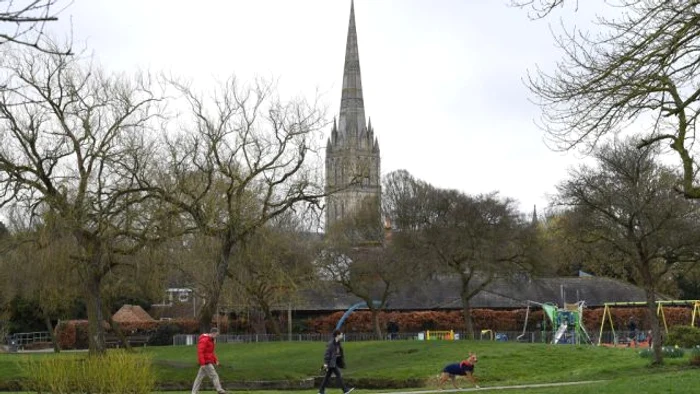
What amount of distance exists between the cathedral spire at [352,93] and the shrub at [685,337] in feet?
331

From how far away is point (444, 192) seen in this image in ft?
180

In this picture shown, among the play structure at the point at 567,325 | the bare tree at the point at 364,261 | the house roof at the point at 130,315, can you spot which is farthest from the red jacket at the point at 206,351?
the house roof at the point at 130,315

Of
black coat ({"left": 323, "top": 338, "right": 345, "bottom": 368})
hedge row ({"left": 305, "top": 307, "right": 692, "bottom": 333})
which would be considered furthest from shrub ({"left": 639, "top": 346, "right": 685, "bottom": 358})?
hedge row ({"left": 305, "top": 307, "right": 692, "bottom": 333})

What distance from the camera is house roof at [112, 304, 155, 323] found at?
215 ft

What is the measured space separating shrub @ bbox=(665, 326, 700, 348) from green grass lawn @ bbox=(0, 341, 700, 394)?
17.7 ft

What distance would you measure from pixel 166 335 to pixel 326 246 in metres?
12.6

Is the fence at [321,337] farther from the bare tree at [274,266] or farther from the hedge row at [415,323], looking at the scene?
the hedge row at [415,323]

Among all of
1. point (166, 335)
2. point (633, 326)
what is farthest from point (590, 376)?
point (166, 335)

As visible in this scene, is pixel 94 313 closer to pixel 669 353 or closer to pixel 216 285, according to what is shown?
pixel 216 285

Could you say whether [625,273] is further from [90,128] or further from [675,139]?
[675,139]

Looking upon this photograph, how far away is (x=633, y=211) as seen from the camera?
2855cm

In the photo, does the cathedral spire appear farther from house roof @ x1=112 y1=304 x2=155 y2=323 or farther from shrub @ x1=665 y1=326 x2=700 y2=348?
shrub @ x1=665 y1=326 x2=700 y2=348

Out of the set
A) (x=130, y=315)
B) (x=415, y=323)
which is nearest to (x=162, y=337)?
(x=130, y=315)

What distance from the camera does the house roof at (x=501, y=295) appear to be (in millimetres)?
62000
